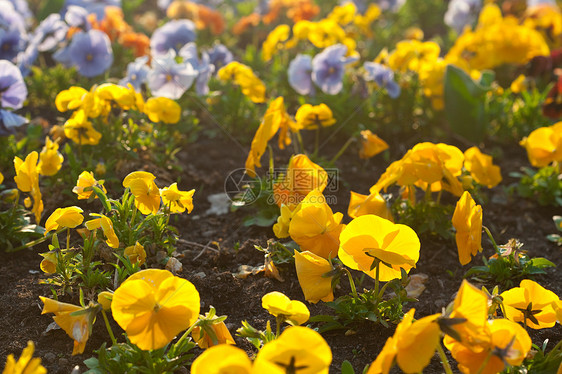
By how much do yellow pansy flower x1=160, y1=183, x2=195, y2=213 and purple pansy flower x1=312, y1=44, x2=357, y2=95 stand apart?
5.55 feet

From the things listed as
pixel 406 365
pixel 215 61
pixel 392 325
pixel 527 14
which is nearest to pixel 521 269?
pixel 392 325

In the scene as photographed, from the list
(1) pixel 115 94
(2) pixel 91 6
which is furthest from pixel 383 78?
(2) pixel 91 6

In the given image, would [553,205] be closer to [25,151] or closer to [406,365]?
[406,365]

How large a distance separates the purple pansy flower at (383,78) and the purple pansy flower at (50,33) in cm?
205

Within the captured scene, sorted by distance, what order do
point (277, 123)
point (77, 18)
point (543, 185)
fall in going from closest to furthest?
point (277, 123)
point (543, 185)
point (77, 18)

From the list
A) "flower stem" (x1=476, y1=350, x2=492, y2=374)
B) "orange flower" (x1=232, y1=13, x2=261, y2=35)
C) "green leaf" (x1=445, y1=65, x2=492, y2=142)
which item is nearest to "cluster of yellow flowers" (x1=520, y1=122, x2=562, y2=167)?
"green leaf" (x1=445, y1=65, x2=492, y2=142)

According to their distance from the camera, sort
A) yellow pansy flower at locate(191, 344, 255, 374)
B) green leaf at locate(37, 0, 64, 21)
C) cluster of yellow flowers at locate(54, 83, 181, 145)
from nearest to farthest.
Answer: yellow pansy flower at locate(191, 344, 255, 374)
cluster of yellow flowers at locate(54, 83, 181, 145)
green leaf at locate(37, 0, 64, 21)

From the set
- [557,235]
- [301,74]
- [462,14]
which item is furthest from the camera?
[462,14]

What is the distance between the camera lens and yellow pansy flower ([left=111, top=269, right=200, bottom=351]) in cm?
166

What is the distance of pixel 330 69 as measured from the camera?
3.73m

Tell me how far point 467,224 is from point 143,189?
3.82 feet

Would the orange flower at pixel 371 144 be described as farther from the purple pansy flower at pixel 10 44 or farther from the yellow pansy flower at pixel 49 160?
the purple pansy flower at pixel 10 44

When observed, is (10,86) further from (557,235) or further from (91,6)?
(557,235)

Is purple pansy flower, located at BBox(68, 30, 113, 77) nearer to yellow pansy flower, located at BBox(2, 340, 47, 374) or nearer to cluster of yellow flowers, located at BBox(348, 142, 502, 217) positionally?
cluster of yellow flowers, located at BBox(348, 142, 502, 217)
